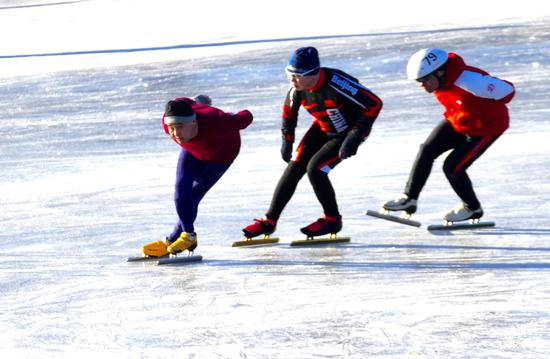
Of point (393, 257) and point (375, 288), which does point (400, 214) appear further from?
point (375, 288)

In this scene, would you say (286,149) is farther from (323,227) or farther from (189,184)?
(189,184)

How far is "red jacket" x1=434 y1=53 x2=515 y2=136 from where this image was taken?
6.04 meters

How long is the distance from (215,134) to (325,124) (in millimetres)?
628

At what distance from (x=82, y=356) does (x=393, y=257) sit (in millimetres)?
2017

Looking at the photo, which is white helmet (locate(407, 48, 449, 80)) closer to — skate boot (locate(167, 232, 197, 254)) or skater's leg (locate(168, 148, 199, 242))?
skater's leg (locate(168, 148, 199, 242))

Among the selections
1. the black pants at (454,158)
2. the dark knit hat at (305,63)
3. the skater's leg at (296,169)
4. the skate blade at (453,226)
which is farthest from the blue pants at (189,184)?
the skate blade at (453,226)

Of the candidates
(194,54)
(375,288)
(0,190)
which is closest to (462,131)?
(375,288)

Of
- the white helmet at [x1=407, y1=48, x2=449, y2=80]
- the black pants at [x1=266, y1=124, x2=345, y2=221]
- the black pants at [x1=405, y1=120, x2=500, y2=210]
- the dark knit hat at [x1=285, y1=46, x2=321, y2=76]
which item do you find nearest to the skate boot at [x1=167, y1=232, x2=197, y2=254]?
the black pants at [x1=266, y1=124, x2=345, y2=221]

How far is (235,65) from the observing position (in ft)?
45.9

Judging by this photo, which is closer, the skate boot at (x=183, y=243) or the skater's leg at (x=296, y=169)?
the skate boot at (x=183, y=243)

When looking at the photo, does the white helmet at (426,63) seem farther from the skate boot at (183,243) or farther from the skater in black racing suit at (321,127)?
the skate boot at (183,243)

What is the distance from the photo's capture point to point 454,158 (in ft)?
20.6

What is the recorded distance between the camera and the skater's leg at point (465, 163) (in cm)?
623

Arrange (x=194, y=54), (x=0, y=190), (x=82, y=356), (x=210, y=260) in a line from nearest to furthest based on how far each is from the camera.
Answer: (x=82, y=356) → (x=210, y=260) → (x=0, y=190) → (x=194, y=54)
